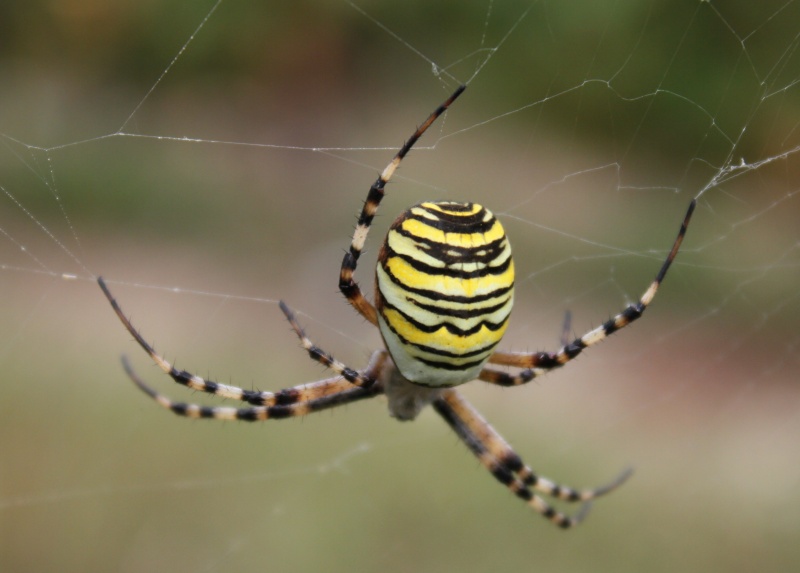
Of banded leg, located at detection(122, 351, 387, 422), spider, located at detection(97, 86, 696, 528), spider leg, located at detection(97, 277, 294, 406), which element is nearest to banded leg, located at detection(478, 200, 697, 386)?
spider, located at detection(97, 86, 696, 528)

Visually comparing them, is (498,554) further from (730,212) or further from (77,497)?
(730,212)

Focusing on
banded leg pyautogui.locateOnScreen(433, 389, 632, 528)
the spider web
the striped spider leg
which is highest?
the striped spider leg

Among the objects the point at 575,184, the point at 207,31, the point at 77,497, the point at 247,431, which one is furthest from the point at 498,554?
A: the point at 207,31

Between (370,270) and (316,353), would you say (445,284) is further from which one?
(370,270)

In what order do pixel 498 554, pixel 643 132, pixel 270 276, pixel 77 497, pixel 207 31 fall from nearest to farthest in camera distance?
pixel 77 497 < pixel 498 554 < pixel 270 276 < pixel 643 132 < pixel 207 31

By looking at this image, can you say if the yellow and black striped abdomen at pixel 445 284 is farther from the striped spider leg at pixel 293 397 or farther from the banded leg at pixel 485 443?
the banded leg at pixel 485 443

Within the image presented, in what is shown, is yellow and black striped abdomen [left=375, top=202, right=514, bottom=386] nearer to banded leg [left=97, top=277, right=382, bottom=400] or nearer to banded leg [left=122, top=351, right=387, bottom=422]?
banded leg [left=97, top=277, right=382, bottom=400]
